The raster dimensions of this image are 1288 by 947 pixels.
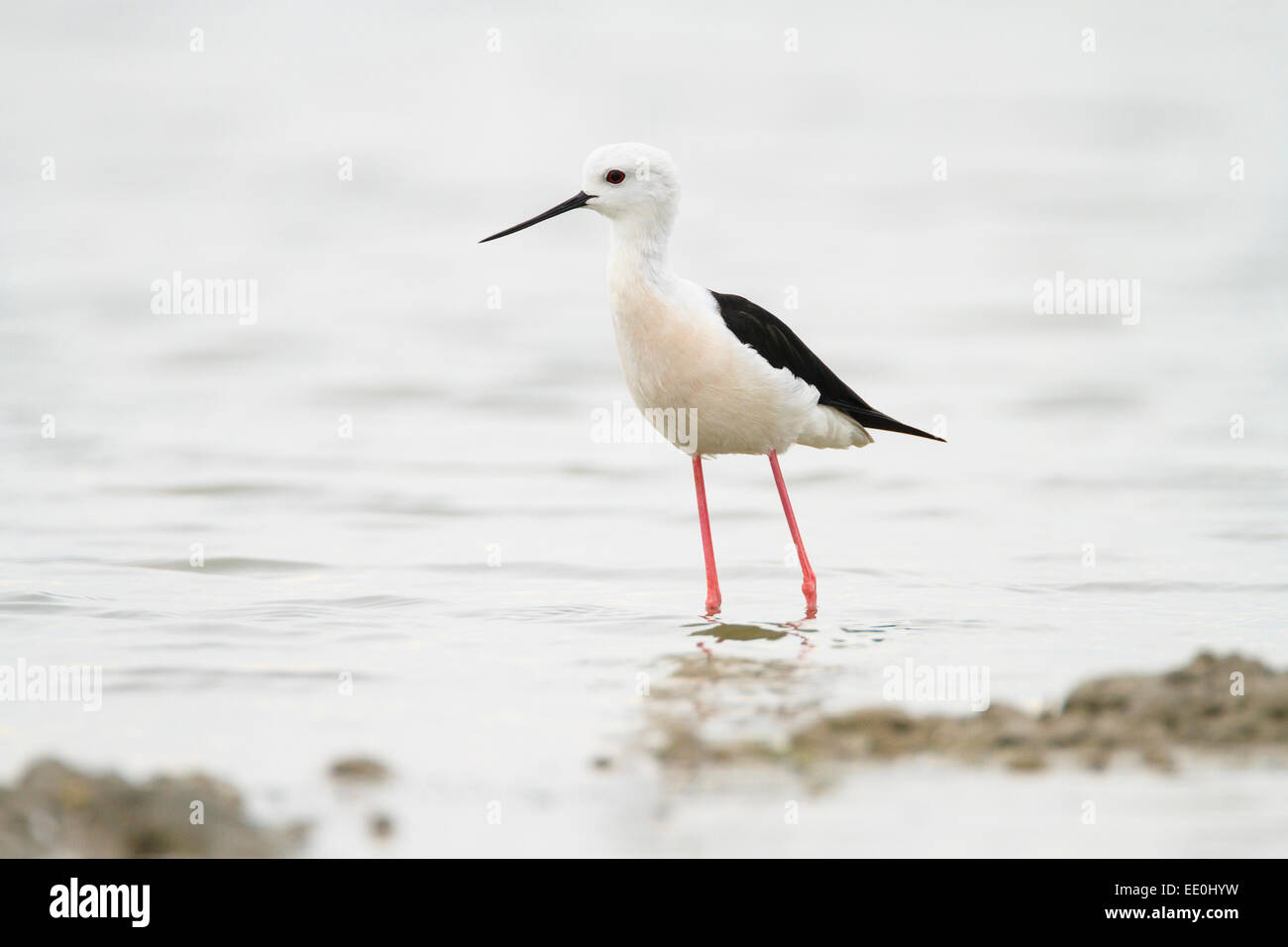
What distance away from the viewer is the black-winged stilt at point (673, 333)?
311 inches

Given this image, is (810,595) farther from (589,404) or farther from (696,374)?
(589,404)

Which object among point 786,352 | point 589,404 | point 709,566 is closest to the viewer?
point 786,352

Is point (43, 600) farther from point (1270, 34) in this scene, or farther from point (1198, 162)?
point (1270, 34)

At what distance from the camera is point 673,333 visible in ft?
25.9

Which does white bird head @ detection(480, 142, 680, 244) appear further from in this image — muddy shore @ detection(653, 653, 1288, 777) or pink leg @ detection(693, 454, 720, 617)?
muddy shore @ detection(653, 653, 1288, 777)

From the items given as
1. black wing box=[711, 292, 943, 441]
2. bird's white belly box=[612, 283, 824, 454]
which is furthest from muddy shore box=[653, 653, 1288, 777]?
black wing box=[711, 292, 943, 441]

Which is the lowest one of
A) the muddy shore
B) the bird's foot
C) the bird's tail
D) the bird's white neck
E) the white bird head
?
the muddy shore

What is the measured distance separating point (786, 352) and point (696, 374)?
0.63 metres

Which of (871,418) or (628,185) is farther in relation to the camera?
(871,418)

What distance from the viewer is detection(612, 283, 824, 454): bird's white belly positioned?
26.0 ft

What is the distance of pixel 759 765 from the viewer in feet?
17.6

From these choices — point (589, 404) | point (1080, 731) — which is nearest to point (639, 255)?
point (1080, 731)

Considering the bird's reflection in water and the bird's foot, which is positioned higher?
the bird's foot

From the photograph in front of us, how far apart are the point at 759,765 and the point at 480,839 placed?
106 cm
